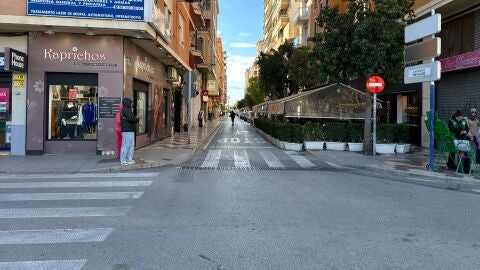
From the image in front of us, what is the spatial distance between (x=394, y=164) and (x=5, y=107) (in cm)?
1223

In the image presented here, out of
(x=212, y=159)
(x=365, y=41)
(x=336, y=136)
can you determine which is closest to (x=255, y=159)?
(x=212, y=159)

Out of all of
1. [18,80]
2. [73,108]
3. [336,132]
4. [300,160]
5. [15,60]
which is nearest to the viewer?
[15,60]

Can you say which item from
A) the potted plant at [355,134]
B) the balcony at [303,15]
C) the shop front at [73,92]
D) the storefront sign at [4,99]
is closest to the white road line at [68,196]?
the shop front at [73,92]

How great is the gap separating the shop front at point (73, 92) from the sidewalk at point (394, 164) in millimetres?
7230

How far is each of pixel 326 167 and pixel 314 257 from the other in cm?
844

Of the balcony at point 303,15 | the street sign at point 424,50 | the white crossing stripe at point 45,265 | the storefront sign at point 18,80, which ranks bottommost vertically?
the white crossing stripe at point 45,265

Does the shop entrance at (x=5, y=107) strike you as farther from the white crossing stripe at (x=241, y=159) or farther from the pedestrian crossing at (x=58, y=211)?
the white crossing stripe at (x=241, y=159)

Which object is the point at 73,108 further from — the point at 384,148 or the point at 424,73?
the point at 384,148

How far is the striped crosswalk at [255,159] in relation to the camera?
42.9ft

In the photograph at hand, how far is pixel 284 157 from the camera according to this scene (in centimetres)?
1524

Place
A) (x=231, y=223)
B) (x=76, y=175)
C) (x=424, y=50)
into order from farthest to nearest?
(x=424, y=50) → (x=76, y=175) → (x=231, y=223)

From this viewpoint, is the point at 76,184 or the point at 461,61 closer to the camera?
the point at 76,184

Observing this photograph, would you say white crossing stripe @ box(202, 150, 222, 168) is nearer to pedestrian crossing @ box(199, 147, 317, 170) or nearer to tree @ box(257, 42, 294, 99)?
pedestrian crossing @ box(199, 147, 317, 170)

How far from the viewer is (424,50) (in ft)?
41.5
